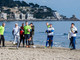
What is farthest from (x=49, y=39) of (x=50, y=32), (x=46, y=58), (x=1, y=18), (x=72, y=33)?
(x=1, y=18)

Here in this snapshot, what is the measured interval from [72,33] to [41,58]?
4.32 m

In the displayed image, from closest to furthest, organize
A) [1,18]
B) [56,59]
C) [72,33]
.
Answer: [56,59] < [72,33] < [1,18]

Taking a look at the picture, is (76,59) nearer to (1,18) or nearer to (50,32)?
(50,32)

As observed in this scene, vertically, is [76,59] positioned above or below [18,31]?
below

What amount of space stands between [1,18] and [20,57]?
186m

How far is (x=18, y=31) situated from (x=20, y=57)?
4.40 metres

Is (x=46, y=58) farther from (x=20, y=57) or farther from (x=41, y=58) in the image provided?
(x=20, y=57)

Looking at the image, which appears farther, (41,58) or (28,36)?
(28,36)

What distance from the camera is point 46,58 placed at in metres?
12.7

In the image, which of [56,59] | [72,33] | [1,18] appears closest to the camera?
[56,59]

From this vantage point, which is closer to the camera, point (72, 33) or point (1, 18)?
point (72, 33)

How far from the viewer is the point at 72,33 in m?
16.5

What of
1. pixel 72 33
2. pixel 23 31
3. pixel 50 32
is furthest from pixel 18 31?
pixel 72 33

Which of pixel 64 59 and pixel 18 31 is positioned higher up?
pixel 18 31
